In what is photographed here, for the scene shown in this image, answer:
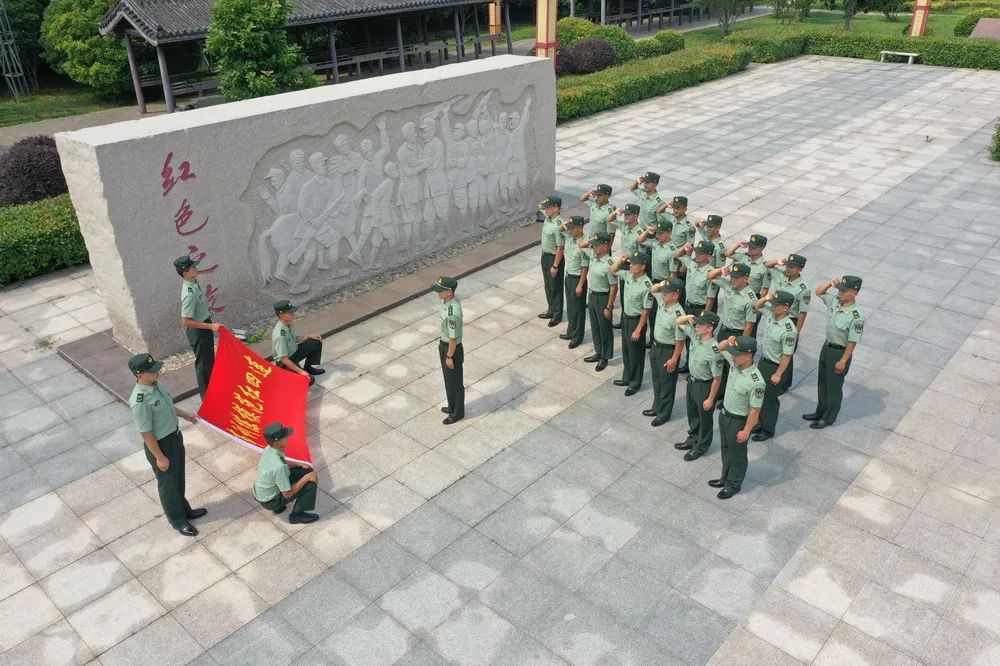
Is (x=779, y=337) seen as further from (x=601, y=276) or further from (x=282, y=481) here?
(x=282, y=481)

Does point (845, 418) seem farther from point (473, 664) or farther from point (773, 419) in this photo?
point (473, 664)

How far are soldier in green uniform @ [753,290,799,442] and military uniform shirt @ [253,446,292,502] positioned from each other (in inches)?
154

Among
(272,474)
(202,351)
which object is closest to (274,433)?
(272,474)

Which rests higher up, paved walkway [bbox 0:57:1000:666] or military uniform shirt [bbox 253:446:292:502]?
military uniform shirt [bbox 253:446:292:502]

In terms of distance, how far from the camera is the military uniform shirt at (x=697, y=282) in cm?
773

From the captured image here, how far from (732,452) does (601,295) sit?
2402mm

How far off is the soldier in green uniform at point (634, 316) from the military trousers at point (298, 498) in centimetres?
332

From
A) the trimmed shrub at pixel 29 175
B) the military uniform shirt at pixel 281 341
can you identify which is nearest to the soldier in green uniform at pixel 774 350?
the military uniform shirt at pixel 281 341

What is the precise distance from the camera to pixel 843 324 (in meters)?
6.74

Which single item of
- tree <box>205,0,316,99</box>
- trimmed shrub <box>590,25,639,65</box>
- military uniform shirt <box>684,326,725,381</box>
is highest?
tree <box>205,0,316,99</box>

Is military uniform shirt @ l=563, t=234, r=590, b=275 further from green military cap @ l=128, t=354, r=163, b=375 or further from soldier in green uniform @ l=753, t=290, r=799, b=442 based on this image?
green military cap @ l=128, t=354, r=163, b=375

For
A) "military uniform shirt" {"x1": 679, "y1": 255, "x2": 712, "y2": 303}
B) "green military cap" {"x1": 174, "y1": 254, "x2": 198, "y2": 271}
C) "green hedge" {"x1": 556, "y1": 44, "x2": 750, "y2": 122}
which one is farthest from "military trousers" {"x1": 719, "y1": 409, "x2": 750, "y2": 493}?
"green hedge" {"x1": 556, "y1": 44, "x2": 750, "y2": 122}

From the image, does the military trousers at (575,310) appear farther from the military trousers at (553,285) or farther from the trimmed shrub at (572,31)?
the trimmed shrub at (572,31)

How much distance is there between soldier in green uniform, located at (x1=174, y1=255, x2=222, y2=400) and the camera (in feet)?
24.3
